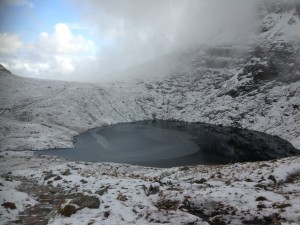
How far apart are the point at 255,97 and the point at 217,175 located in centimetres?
13391

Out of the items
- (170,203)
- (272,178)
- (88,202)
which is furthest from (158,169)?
(88,202)

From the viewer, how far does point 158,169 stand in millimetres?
69438

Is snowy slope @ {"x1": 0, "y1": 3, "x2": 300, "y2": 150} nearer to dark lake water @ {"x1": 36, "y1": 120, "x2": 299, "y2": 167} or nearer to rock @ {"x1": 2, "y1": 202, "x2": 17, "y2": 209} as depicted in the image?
dark lake water @ {"x1": 36, "y1": 120, "x2": 299, "y2": 167}

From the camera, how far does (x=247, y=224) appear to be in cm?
2033

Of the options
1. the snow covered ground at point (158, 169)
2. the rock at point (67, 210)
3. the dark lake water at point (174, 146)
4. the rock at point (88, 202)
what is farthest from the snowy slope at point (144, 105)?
the rock at point (67, 210)

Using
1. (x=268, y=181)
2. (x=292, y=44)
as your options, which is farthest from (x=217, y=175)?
(x=292, y=44)

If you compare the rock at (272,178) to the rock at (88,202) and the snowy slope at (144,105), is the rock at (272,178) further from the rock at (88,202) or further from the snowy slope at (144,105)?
the snowy slope at (144,105)

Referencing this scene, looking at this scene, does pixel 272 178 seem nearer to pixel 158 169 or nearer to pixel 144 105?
pixel 158 169

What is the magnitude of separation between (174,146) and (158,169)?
40.4 meters

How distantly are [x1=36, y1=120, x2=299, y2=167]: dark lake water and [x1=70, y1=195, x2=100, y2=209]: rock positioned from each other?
60184 mm

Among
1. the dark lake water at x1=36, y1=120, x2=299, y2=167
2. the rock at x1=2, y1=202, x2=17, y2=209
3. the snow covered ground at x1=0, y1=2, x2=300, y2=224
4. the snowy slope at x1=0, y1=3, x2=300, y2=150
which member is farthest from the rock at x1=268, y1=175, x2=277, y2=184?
the snowy slope at x1=0, y1=3, x2=300, y2=150

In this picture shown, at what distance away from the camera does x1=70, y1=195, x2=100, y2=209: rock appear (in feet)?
74.9

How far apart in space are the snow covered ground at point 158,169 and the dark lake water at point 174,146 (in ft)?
27.3

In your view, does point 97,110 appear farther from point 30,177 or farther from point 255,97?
point 30,177
